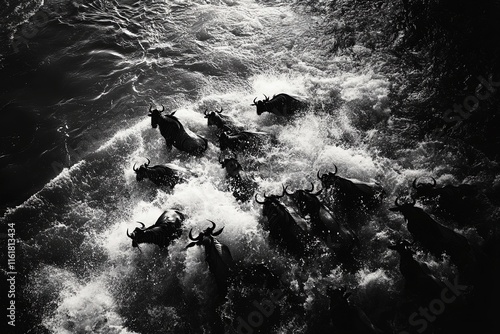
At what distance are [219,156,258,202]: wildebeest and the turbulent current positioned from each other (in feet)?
0.66

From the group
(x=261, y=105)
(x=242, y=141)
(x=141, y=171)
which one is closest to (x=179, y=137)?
(x=141, y=171)

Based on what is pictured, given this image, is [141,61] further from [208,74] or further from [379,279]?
[379,279]

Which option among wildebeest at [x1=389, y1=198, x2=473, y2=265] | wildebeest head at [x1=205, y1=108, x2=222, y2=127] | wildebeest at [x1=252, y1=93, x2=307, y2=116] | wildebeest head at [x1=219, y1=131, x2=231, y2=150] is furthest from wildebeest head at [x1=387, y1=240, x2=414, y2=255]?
wildebeest head at [x1=205, y1=108, x2=222, y2=127]

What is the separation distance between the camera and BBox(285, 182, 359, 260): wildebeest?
624 centimetres

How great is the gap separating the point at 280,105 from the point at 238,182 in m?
2.24

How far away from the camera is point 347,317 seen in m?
5.30

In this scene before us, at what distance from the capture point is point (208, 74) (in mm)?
10469

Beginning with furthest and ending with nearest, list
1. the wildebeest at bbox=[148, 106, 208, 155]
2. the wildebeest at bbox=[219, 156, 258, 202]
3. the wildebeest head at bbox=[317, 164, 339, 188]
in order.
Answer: the wildebeest at bbox=[148, 106, 208, 155] < the wildebeest at bbox=[219, 156, 258, 202] < the wildebeest head at bbox=[317, 164, 339, 188]

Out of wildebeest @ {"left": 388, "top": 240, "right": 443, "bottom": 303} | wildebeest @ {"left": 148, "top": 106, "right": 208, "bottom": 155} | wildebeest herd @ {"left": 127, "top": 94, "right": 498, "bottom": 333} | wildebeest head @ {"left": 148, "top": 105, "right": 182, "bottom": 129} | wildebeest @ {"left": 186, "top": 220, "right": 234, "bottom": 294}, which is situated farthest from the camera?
wildebeest head @ {"left": 148, "top": 105, "right": 182, "bottom": 129}

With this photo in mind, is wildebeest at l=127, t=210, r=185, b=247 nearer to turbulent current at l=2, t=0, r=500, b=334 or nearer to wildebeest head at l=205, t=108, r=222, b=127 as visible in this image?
turbulent current at l=2, t=0, r=500, b=334

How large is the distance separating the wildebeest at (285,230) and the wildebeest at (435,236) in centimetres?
169

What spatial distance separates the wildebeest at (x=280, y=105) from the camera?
8539mm

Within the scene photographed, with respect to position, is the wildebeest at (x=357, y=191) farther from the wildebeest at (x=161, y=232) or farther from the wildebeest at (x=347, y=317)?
the wildebeest at (x=161, y=232)

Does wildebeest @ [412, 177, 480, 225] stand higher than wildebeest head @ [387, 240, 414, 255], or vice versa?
wildebeest @ [412, 177, 480, 225]
